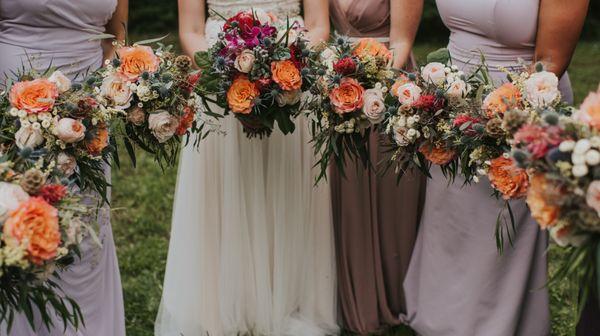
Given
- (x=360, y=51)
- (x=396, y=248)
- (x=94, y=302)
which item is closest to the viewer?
(x=360, y=51)

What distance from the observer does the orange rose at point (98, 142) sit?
345 centimetres

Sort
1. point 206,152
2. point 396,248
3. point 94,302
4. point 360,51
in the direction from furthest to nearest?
1. point 396,248
2. point 206,152
3. point 94,302
4. point 360,51

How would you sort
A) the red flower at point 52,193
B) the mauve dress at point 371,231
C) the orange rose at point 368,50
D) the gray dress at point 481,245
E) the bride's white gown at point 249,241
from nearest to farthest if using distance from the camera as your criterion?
the red flower at point 52,193, the orange rose at point 368,50, the gray dress at point 481,245, the bride's white gown at point 249,241, the mauve dress at point 371,231

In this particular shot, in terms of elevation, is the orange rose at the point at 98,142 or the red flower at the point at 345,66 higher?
the red flower at the point at 345,66

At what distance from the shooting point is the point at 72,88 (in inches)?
137

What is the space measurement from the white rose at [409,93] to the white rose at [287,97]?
1.78 ft

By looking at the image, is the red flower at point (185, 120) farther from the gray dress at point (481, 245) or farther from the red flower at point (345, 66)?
the gray dress at point (481, 245)

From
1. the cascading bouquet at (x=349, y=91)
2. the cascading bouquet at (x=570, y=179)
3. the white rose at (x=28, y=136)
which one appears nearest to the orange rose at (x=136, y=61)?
the white rose at (x=28, y=136)

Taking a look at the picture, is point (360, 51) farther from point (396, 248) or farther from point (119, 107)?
point (396, 248)

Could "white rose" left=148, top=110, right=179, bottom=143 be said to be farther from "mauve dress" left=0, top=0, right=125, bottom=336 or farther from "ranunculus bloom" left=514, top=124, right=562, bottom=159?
"ranunculus bloom" left=514, top=124, right=562, bottom=159

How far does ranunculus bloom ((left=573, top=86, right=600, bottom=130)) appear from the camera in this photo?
2.63m

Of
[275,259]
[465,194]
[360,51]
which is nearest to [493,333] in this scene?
[465,194]

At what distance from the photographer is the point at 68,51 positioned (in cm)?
418

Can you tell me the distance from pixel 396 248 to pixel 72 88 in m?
2.35
